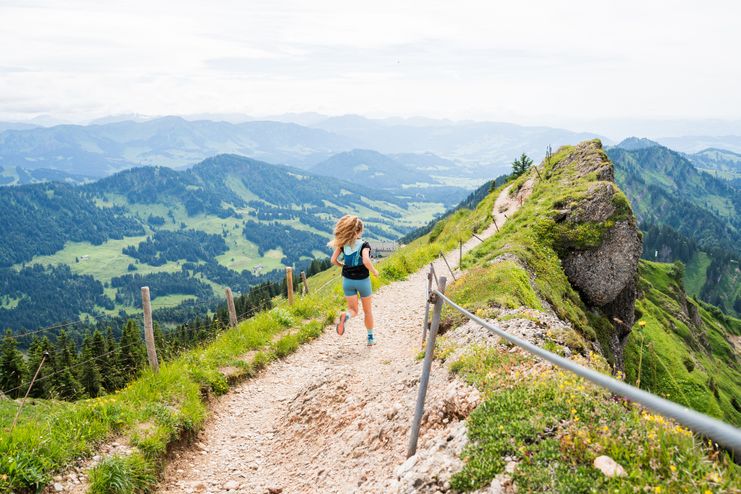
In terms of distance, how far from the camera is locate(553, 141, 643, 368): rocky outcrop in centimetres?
2569

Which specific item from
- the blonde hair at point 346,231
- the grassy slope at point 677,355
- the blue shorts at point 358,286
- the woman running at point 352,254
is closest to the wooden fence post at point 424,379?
the woman running at point 352,254

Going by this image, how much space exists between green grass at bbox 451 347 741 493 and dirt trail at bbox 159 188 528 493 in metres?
1.22

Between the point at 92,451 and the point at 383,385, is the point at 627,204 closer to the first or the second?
the point at 383,385

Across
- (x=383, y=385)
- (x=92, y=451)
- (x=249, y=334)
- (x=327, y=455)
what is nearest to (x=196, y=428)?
(x=92, y=451)

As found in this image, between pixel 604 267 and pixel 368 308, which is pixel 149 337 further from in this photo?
pixel 604 267

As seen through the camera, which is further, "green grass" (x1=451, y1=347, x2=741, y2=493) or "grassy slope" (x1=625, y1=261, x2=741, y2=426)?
"grassy slope" (x1=625, y1=261, x2=741, y2=426)

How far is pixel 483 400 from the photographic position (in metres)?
7.18

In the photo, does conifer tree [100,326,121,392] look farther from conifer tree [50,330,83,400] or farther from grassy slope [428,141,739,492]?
grassy slope [428,141,739,492]

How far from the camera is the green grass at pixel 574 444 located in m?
4.40

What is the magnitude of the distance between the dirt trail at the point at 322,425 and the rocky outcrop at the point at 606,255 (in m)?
13.9

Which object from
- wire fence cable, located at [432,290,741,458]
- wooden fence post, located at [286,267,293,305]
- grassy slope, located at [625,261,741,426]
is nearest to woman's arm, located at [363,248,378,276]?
grassy slope, located at [625,261,741,426]

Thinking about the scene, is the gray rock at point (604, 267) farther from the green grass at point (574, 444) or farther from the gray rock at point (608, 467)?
the gray rock at point (608, 467)

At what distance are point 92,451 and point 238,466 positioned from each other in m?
3.03

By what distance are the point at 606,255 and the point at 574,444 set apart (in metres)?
23.7
